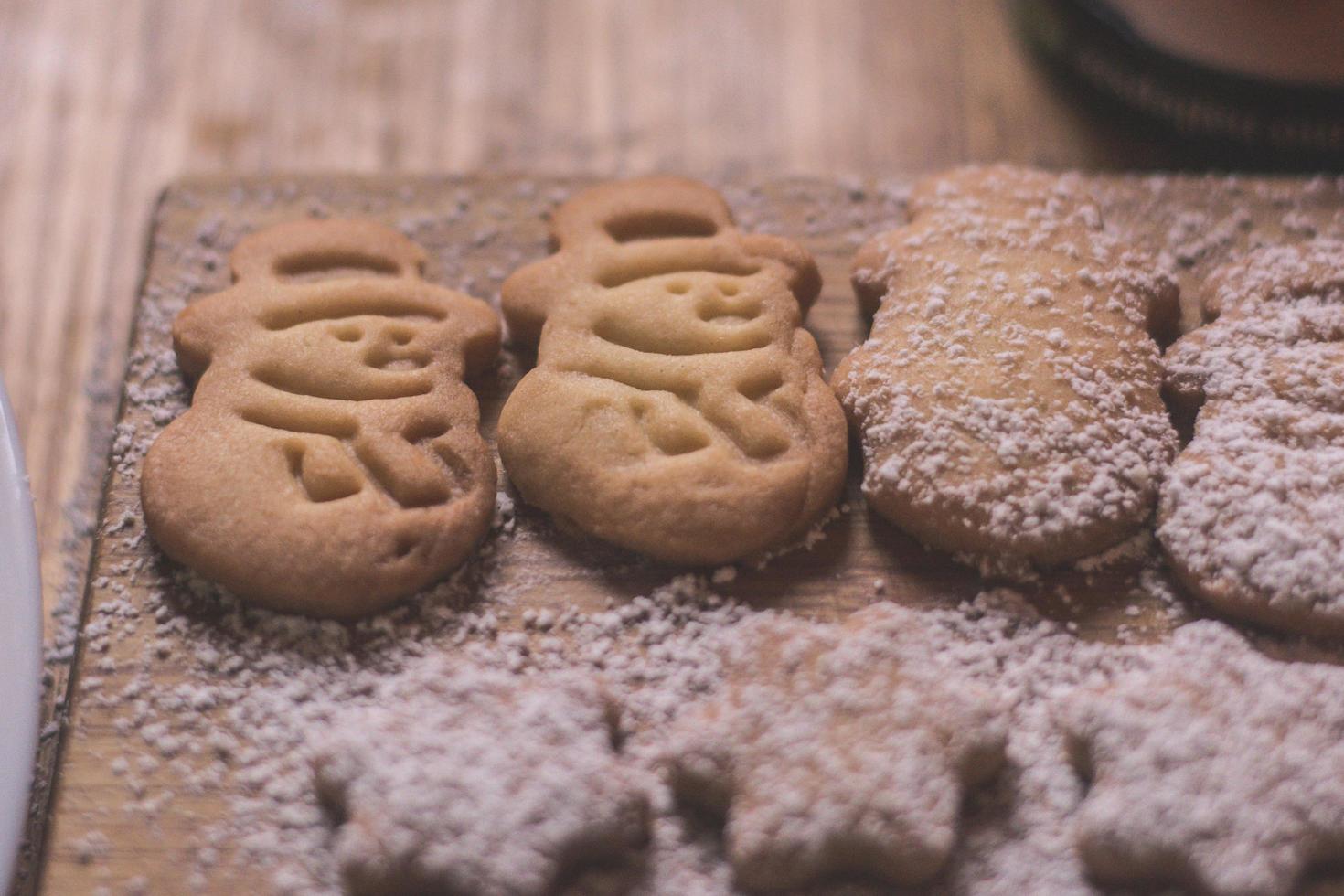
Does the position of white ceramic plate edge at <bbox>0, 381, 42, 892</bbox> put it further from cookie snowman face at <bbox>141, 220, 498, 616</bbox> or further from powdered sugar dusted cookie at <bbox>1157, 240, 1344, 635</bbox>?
powdered sugar dusted cookie at <bbox>1157, 240, 1344, 635</bbox>

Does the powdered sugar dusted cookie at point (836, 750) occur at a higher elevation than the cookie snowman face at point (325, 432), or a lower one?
lower

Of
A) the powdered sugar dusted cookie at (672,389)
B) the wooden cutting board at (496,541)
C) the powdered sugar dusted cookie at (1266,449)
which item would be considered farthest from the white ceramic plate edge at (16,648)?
the powdered sugar dusted cookie at (1266,449)

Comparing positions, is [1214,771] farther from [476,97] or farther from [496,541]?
[476,97]

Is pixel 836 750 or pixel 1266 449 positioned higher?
pixel 1266 449

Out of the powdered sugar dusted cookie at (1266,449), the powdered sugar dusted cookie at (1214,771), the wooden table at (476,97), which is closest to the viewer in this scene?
the powdered sugar dusted cookie at (1214,771)

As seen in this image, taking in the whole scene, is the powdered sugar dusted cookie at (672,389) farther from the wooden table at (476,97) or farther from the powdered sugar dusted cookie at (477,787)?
the wooden table at (476,97)

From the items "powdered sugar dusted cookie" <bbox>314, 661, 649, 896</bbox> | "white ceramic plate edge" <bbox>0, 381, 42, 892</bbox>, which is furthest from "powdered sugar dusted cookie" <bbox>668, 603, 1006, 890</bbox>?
"white ceramic plate edge" <bbox>0, 381, 42, 892</bbox>

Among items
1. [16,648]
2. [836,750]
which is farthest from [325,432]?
[836,750]

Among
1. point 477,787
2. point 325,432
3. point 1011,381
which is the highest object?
point 1011,381
